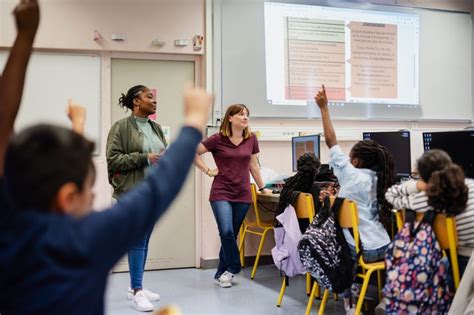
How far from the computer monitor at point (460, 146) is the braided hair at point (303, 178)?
830 mm

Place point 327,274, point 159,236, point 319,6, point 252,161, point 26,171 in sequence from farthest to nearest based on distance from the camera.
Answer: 1. point 319,6
2. point 159,236
3. point 252,161
4. point 327,274
5. point 26,171

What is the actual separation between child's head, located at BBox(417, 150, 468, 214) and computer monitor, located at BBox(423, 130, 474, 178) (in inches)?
47.9

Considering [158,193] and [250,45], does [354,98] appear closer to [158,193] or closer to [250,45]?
[250,45]

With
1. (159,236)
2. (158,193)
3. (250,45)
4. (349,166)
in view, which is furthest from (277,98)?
(158,193)

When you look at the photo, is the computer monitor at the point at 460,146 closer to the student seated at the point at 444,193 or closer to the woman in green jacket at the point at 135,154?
the student seated at the point at 444,193

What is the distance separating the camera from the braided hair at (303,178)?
3568 millimetres

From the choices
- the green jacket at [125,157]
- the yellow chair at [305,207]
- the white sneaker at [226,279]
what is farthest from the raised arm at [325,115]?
the white sneaker at [226,279]

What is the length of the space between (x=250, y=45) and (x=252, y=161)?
1.17 metres

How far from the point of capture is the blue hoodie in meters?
0.78

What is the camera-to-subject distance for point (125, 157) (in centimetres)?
340

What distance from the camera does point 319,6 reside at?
507 centimetres

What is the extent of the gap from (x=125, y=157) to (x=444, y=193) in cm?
193

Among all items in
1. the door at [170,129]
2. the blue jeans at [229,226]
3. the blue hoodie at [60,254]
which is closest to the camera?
the blue hoodie at [60,254]

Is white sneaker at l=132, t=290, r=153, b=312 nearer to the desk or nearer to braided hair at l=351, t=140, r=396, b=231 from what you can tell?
the desk
